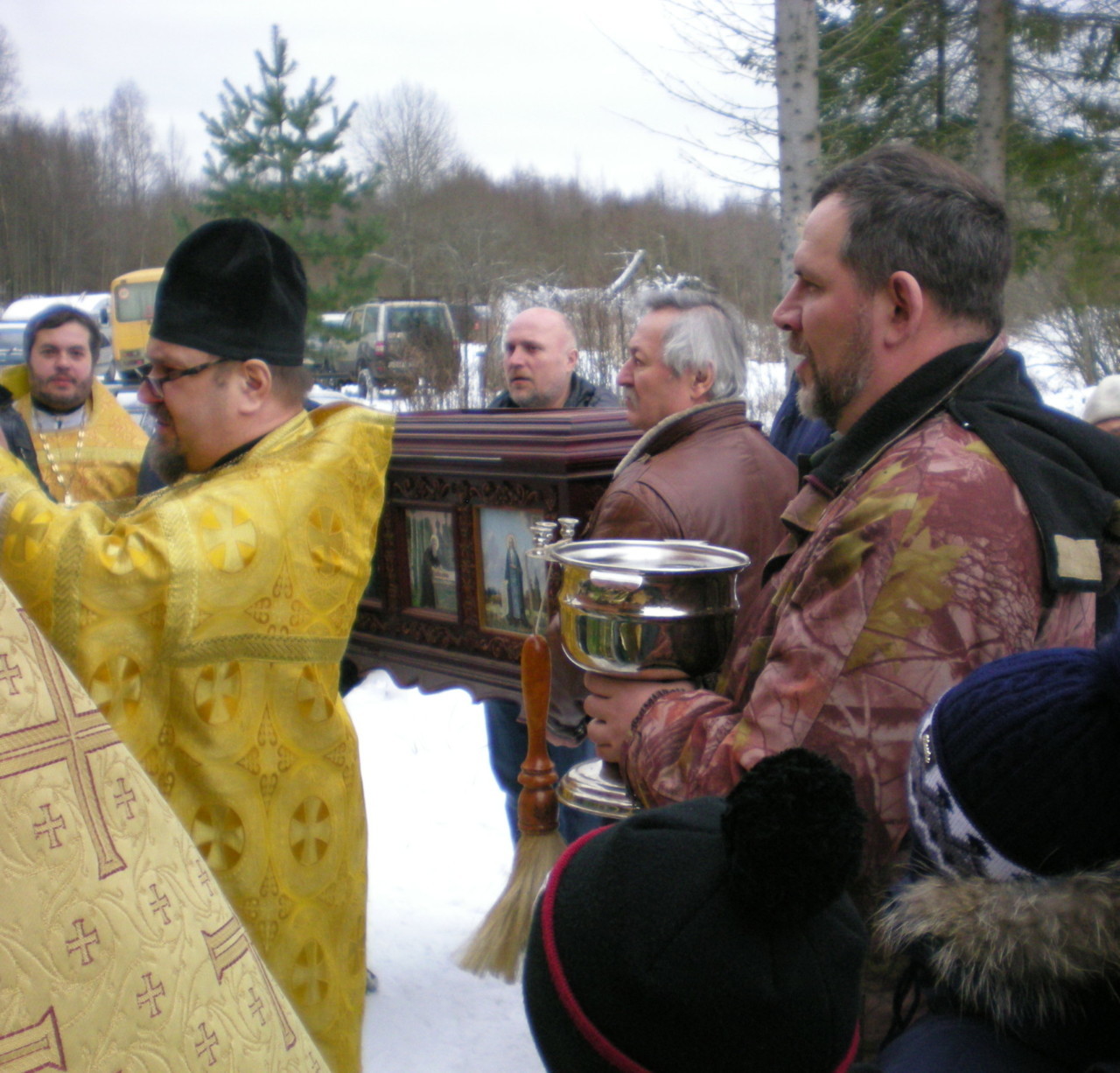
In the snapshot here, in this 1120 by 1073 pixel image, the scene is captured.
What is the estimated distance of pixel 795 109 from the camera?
5660 millimetres

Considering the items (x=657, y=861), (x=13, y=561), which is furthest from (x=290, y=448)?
(x=657, y=861)

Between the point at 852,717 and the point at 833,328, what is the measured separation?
1.79 feet

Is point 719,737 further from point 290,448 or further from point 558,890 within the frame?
point 290,448

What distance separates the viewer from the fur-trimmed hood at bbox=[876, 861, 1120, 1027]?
3.10 ft

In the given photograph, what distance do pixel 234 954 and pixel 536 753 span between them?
4.22ft

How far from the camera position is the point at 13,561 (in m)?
1.57

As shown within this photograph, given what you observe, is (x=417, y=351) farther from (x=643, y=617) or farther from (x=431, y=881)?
(x=643, y=617)

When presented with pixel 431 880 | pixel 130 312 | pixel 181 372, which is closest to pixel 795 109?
pixel 431 880

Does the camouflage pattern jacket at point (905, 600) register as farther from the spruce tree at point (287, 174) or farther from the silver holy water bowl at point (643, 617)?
the spruce tree at point (287, 174)

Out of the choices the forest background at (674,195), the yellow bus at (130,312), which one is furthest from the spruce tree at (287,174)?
the yellow bus at (130,312)

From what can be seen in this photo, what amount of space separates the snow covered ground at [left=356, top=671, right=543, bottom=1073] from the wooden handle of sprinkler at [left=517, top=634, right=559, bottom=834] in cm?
84

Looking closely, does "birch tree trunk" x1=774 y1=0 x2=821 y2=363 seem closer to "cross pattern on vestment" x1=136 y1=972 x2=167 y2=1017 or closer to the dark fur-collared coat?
the dark fur-collared coat

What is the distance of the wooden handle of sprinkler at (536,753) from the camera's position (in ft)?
6.77

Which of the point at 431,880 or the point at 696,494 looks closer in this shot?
the point at 696,494
